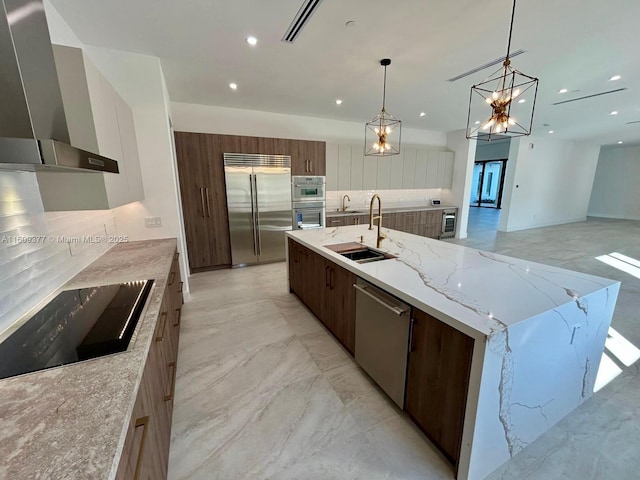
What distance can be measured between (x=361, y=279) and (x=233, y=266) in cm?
332

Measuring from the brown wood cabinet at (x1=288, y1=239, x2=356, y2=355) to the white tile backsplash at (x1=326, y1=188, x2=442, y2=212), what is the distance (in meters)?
2.76

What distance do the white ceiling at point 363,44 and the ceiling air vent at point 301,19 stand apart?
49 millimetres

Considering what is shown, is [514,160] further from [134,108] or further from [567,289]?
[134,108]

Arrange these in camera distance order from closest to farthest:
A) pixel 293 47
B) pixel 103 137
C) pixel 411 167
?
pixel 103 137 < pixel 293 47 < pixel 411 167

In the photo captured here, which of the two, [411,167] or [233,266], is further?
[411,167]

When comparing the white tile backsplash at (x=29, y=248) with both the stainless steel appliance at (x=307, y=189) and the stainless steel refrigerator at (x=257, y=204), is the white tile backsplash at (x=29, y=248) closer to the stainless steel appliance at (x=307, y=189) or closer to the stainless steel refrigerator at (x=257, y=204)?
the stainless steel refrigerator at (x=257, y=204)

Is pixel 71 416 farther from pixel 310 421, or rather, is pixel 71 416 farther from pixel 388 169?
pixel 388 169

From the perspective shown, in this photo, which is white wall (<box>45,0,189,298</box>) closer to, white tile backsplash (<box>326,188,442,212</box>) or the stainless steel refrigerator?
the stainless steel refrigerator

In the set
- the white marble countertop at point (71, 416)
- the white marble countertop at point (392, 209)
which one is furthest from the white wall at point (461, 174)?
the white marble countertop at point (71, 416)

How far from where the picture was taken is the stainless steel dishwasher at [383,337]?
5.16ft

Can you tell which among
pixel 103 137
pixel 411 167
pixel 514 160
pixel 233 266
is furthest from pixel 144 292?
pixel 514 160

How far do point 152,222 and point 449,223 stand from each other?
6.50m

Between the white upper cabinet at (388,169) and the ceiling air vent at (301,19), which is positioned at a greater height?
the ceiling air vent at (301,19)

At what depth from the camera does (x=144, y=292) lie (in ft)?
5.16
